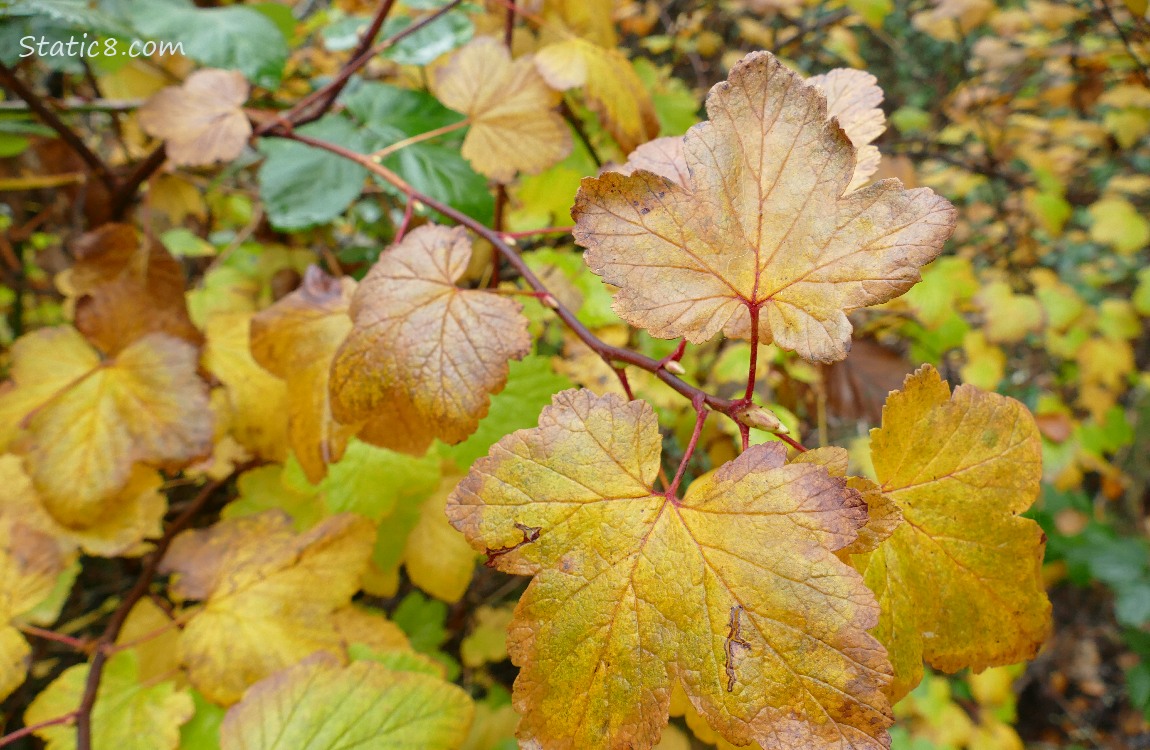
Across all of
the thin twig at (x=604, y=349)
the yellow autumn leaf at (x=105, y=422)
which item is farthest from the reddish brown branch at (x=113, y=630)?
the thin twig at (x=604, y=349)

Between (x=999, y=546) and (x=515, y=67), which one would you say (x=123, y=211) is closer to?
(x=515, y=67)

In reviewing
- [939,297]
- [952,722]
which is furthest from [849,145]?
[952,722]

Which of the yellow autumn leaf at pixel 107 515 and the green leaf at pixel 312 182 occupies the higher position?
the green leaf at pixel 312 182

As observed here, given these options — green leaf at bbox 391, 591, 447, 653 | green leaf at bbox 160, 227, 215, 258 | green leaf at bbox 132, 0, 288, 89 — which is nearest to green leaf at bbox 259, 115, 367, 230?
green leaf at bbox 132, 0, 288, 89

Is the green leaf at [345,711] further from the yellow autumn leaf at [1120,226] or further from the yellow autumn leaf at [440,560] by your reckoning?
the yellow autumn leaf at [1120,226]

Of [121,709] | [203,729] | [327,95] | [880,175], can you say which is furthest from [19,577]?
[880,175]

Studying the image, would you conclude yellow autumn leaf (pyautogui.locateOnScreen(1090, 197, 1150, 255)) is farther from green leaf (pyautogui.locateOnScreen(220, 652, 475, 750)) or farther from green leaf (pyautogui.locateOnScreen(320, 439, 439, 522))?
green leaf (pyautogui.locateOnScreen(220, 652, 475, 750))
